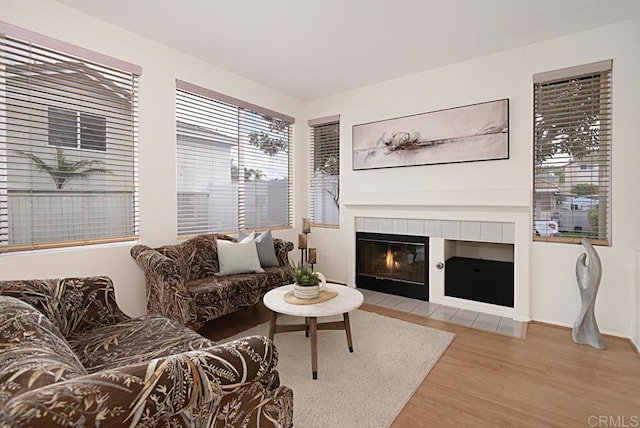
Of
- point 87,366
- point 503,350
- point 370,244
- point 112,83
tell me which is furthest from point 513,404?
point 112,83

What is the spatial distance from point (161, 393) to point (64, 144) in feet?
8.57

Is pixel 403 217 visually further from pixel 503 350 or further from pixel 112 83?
pixel 112 83

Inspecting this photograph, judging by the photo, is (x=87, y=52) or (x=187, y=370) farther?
(x=87, y=52)

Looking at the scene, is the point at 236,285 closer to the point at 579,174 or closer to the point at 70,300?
the point at 70,300

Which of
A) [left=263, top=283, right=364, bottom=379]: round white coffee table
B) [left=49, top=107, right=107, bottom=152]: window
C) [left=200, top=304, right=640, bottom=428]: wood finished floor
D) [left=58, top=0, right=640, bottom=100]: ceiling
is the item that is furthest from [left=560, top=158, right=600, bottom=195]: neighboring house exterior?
[left=49, top=107, right=107, bottom=152]: window

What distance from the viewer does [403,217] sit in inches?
153

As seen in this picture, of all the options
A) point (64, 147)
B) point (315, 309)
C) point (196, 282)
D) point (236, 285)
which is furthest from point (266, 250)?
point (64, 147)

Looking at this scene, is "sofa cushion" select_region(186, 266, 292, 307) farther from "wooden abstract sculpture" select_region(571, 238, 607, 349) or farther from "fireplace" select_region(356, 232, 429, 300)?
"wooden abstract sculpture" select_region(571, 238, 607, 349)

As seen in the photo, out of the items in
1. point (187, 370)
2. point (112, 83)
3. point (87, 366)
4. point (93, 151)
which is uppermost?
point (112, 83)


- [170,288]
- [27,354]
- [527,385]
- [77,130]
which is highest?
[77,130]

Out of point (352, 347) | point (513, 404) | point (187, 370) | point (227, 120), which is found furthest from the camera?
point (227, 120)

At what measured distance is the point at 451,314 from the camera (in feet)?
10.9

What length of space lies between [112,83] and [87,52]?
10.9 inches

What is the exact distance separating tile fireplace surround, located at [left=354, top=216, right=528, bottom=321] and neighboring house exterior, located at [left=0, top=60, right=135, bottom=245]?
9.40ft
